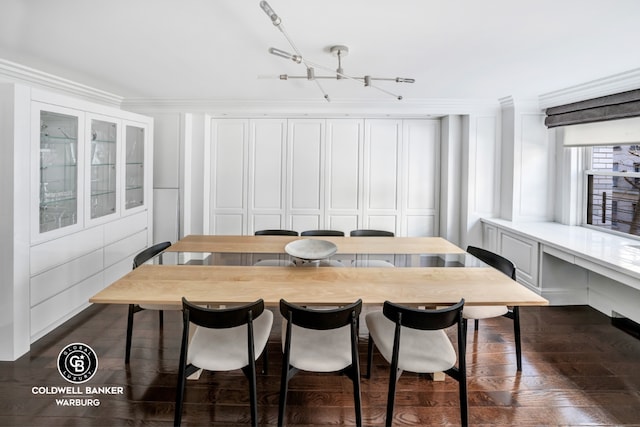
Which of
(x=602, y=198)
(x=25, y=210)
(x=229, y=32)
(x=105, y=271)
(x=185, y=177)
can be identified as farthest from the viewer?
(x=185, y=177)

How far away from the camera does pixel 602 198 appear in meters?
3.82

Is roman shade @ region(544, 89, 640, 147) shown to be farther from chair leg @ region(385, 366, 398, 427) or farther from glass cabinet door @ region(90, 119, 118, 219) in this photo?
glass cabinet door @ region(90, 119, 118, 219)

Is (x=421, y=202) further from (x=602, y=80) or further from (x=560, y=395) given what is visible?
(x=560, y=395)

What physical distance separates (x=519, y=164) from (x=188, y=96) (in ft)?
13.9

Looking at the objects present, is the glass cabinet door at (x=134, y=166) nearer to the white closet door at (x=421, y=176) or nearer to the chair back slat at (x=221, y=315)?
the chair back slat at (x=221, y=315)

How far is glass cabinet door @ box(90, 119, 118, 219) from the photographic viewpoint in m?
3.45

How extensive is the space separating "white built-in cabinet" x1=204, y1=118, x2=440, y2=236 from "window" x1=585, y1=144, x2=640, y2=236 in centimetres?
183

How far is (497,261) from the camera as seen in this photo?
8.55 ft

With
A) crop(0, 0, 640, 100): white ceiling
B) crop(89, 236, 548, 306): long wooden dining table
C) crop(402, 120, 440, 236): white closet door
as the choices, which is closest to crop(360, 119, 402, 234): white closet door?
crop(402, 120, 440, 236): white closet door

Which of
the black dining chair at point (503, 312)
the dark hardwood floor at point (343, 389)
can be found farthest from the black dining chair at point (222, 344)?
the black dining chair at point (503, 312)

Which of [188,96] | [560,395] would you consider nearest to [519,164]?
[560,395]

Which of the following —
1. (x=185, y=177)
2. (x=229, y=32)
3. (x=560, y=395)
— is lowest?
(x=560, y=395)

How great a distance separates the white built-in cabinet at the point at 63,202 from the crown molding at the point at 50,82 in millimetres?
626

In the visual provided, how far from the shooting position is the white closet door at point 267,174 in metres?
5.09
